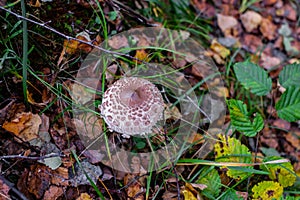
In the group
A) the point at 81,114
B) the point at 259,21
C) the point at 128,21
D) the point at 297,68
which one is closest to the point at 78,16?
the point at 128,21

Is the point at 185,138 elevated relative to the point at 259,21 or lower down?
lower down

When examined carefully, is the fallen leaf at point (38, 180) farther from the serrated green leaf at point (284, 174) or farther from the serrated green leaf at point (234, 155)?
the serrated green leaf at point (284, 174)

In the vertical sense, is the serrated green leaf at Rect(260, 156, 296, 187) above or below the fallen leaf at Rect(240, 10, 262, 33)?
below

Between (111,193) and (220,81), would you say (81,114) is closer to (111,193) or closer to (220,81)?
(111,193)

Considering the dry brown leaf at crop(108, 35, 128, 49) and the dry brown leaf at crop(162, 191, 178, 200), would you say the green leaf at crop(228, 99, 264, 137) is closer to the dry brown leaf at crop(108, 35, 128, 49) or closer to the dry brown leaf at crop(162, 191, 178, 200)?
the dry brown leaf at crop(162, 191, 178, 200)

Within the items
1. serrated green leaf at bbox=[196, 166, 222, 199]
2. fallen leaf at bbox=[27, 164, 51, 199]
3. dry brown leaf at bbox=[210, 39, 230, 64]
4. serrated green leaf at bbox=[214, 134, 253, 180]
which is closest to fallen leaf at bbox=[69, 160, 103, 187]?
fallen leaf at bbox=[27, 164, 51, 199]

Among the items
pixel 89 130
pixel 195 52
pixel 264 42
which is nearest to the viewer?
pixel 89 130

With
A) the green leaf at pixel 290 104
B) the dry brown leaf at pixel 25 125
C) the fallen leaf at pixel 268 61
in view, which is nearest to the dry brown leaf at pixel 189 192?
the green leaf at pixel 290 104
